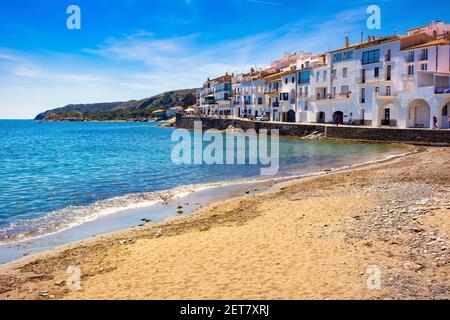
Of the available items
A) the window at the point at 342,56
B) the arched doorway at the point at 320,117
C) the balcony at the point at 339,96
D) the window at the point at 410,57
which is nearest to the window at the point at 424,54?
the window at the point at 410,57

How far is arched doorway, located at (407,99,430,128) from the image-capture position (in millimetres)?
49938

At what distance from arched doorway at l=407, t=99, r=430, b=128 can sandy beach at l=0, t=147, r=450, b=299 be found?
37.7m

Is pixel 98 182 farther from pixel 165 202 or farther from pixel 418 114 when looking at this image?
pixel 418 114

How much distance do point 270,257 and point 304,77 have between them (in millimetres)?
66823

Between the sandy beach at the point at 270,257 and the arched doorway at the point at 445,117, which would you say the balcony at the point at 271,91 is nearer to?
the arched doorway at the point at 445,117

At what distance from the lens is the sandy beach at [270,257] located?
27.0 ft

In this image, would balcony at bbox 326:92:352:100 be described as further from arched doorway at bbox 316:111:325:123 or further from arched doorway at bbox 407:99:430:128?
arched doorway at bbox 407:99:430:128

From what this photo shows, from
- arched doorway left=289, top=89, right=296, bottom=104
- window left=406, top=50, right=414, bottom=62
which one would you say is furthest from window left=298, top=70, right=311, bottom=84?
window left=406, top=50, right=414, bottom=62

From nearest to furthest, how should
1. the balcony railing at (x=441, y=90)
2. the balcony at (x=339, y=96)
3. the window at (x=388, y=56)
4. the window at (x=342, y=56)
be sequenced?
1. the balcony railing at (x=441, y=90)
2. the window at (x=388, y=56)
3. the window at (x=342, y=56)
4. the balcony at (x=339, y=96)

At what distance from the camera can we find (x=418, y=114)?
51.3m

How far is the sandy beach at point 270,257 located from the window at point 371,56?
150ft
